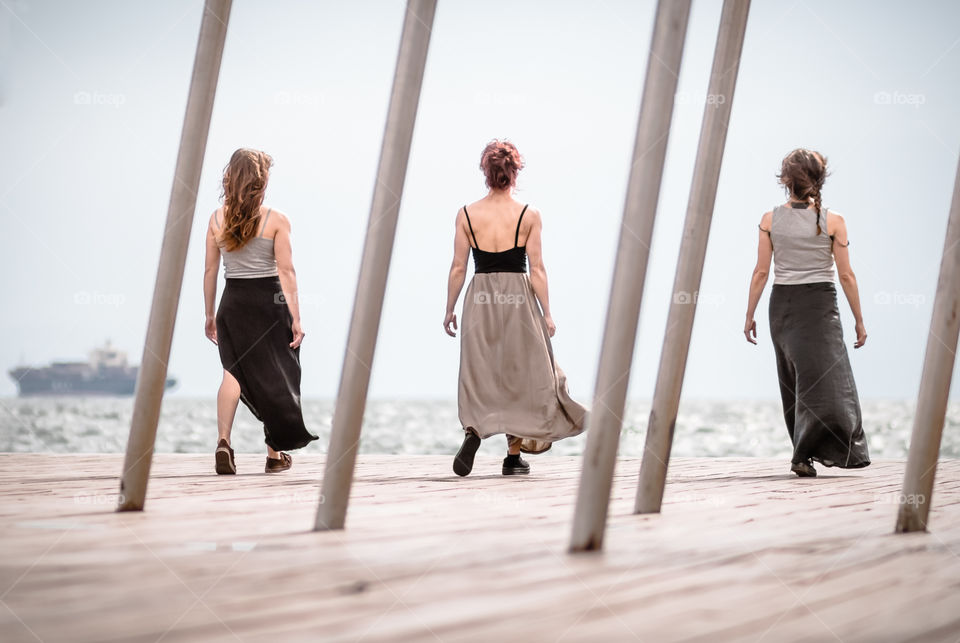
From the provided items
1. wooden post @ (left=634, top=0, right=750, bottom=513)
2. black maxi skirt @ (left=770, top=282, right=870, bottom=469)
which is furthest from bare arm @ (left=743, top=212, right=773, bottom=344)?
wooden post @ (left=634, top=0, right=750, bottom=513)

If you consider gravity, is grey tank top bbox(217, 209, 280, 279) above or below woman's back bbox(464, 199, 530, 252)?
below

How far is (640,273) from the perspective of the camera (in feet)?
10.9

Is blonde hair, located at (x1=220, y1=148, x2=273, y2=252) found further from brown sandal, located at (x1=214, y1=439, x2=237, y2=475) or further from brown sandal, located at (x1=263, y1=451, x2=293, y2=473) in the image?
brown sandal, located at (x1=263, y1=451, x2=293, y2=473)

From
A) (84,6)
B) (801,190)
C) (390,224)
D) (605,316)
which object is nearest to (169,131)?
(390,224)

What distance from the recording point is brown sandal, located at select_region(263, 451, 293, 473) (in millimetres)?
6445

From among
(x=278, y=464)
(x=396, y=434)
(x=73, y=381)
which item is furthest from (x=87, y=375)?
(x=278, y=464)

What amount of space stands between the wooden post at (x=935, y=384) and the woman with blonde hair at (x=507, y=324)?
9.17ft

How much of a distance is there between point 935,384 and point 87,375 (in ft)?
179

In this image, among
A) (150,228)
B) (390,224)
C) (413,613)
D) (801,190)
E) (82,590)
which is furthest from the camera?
(801,190)

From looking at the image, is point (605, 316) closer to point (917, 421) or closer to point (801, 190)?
point (917, 421)

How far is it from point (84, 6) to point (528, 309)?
38.4m

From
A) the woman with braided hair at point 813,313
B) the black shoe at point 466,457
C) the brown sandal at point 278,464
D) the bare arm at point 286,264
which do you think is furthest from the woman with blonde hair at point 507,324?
the woman with braided hair at point 813,313

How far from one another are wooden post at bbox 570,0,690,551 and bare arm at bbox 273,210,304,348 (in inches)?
130

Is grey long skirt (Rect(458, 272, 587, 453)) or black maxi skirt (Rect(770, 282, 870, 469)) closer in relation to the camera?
black maxi skirt (Rect(770, 282, 870, 469))
